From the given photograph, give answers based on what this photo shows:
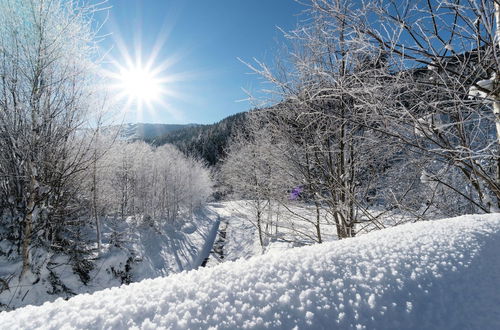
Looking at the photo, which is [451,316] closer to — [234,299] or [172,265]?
[234,299]

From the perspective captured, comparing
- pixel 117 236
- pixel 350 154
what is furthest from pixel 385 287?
pixel 117 236

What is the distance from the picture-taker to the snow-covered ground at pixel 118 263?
20.1ft

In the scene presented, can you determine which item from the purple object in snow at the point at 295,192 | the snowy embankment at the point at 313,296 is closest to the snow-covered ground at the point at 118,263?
the snowy embankment at the point at 313,296

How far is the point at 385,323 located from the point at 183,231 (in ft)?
74.2

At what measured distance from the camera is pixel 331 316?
666mm

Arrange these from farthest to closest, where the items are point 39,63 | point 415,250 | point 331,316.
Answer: point 39,63 < point 415,250 < point 331,316

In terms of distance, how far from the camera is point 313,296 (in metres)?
0.73

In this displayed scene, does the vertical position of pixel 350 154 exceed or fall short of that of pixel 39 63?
it falls short

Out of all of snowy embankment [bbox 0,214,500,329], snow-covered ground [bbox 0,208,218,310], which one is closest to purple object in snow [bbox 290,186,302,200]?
snowy embankment [bbox 0,214,500,329]

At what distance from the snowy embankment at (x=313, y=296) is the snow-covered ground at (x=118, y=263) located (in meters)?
0.28

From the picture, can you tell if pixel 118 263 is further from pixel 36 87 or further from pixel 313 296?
pixel 313 296

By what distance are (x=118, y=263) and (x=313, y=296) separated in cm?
1280

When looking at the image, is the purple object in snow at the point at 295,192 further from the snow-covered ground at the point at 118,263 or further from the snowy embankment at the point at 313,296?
the snow-covered ground at the point at 118,263

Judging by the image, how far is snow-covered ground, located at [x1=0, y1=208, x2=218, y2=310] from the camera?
613 centimetres
